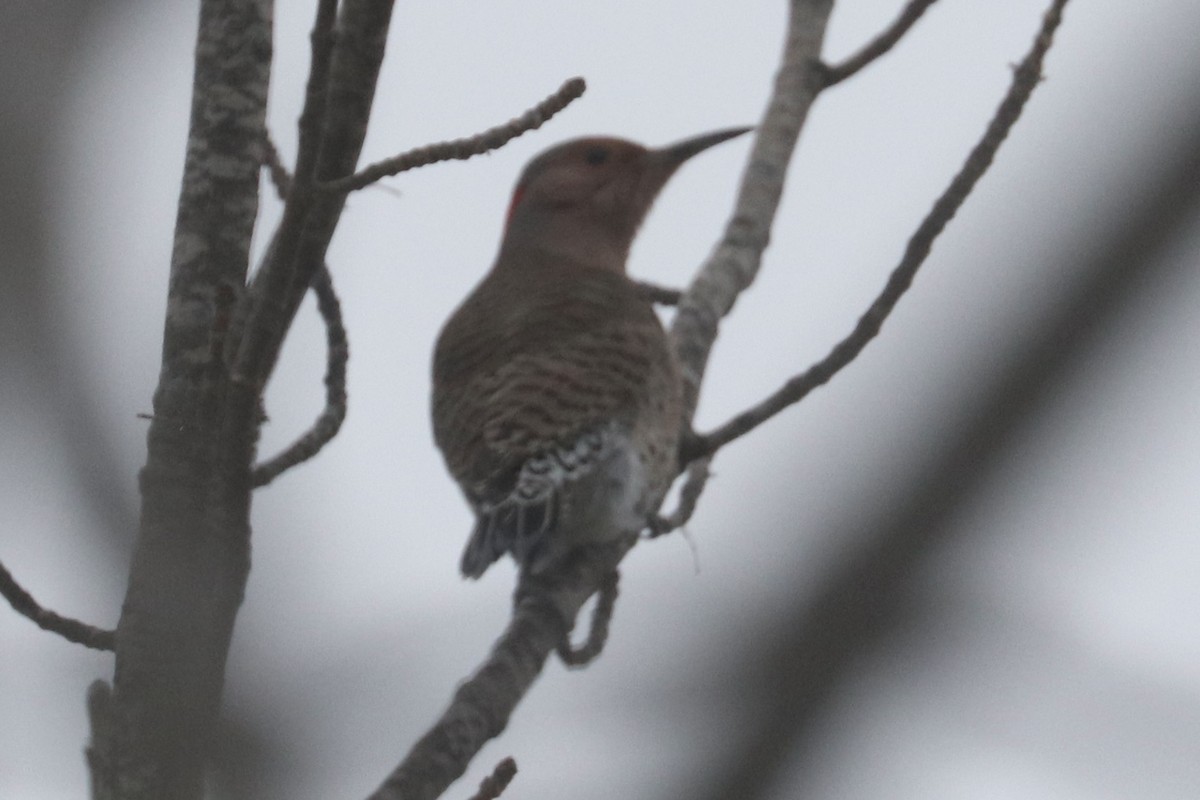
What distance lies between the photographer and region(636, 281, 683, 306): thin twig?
4.77m

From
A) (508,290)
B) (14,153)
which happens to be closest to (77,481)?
(14,153)

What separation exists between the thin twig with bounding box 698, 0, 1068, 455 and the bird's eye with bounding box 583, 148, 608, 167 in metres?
2.40

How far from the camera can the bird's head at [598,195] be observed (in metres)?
5.49

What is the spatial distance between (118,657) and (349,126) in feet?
2.67

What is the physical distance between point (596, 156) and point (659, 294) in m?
1.01

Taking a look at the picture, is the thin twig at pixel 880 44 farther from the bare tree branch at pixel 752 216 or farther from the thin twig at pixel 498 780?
the thin twig at pixel 498 780

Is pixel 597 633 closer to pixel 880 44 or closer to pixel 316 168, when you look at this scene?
pixel 316 168

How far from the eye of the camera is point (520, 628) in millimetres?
2959

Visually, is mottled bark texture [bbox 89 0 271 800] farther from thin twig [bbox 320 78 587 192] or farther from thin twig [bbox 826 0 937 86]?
thin twig [bbox 826 0 937 86]

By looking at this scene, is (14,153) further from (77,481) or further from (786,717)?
(786,717)

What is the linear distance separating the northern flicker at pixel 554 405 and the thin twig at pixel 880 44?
0.89 metres

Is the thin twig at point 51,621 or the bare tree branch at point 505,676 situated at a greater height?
the bare tree branch at point 505,676

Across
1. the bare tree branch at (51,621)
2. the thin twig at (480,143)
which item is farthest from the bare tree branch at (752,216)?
the bare tree branch at (51,621)

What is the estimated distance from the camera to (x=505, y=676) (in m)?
2.67
